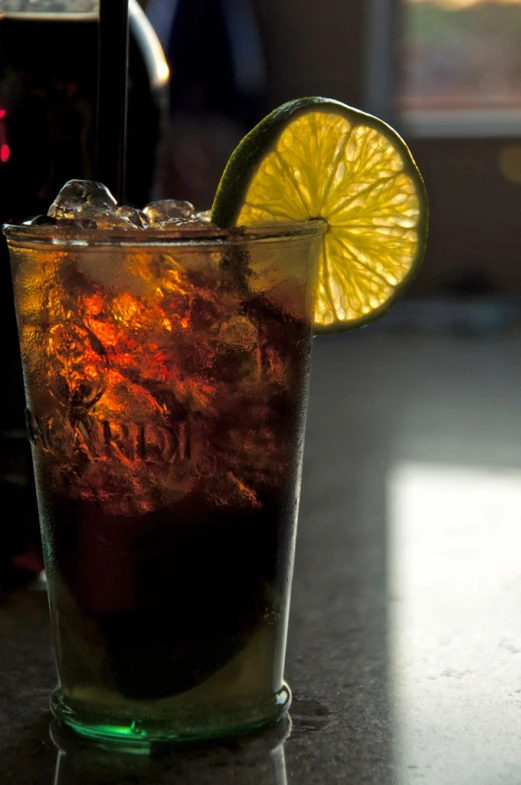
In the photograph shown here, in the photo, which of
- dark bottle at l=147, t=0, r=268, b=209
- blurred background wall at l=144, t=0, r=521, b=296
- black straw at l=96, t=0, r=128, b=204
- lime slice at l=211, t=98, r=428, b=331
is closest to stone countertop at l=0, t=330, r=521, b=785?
lime slice at l=211, t=98, r=428, b=331

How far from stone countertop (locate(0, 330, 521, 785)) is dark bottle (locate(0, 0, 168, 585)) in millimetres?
76

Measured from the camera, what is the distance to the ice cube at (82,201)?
0.56 meters

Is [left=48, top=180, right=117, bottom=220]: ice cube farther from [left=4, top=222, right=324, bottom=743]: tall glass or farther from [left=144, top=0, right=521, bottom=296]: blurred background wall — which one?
[left=144, top=0, right=521, bottom=296]: blurred background wall

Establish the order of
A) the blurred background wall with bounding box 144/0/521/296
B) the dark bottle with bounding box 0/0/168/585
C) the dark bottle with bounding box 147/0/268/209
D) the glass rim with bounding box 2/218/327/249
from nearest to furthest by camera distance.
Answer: the glass rim with bounding box 2/218/327/249
the dark bottle with bounding box 0/0/168/585
the dark bottle with bounding box 147/0/268/209
the blurred background wall with bounding box 144/0/521/296

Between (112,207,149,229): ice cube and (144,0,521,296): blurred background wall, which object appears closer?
(112,207,149,229): ice cube

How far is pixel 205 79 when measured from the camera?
3547 mm

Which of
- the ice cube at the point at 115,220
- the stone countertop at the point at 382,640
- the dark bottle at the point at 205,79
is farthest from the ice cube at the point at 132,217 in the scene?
the dark bottle at the point at 205,79

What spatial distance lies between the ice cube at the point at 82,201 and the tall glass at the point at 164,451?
0.13 feet

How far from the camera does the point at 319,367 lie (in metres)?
1.99

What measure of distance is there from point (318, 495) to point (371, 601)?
0.90ft

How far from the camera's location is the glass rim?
0.50m

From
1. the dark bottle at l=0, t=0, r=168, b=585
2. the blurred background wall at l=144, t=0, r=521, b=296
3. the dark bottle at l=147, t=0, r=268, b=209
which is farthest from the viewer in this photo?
the blurred background wall at l=144, t=0, r=521, b=296

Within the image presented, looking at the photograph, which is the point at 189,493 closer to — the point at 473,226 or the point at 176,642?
the point at 176,642

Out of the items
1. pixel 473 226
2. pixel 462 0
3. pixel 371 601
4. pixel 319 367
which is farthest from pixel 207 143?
pixel 371 601
